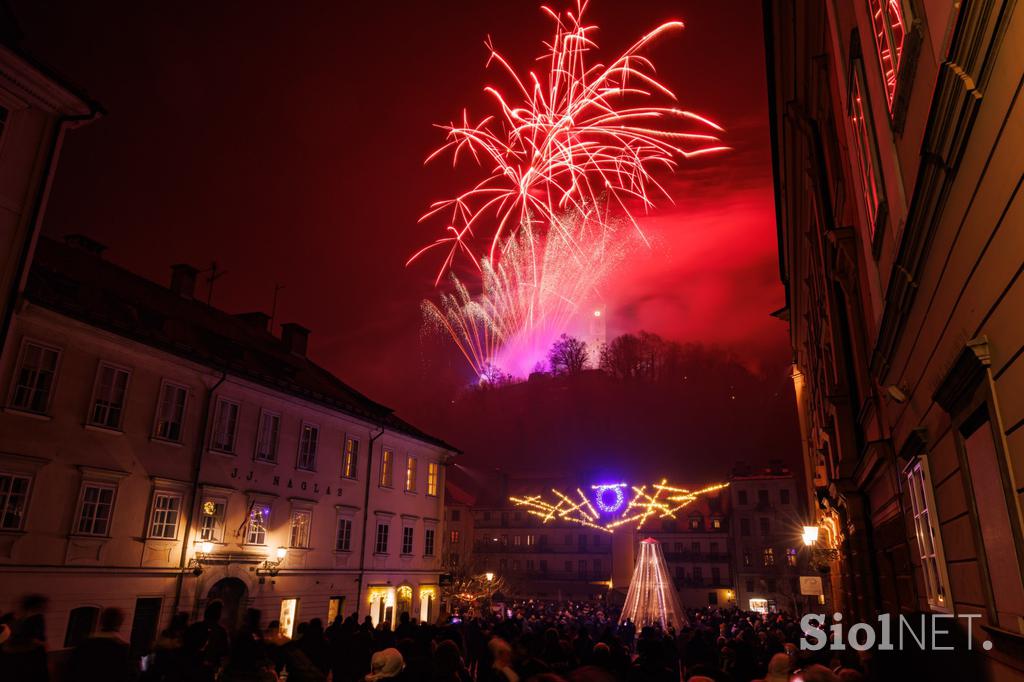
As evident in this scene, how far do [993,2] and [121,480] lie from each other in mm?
22044

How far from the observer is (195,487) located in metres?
21.5

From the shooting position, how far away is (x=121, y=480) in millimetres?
19188

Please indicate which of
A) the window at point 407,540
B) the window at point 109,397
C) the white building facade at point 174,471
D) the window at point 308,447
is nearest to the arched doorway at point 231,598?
the white building facade at point 174,471

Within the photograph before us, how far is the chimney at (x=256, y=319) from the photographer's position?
33.6 m

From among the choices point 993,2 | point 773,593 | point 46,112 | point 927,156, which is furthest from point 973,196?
point 773,593

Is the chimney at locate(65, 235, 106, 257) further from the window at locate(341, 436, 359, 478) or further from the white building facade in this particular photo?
the window at locate(341, 436, 359, 478)

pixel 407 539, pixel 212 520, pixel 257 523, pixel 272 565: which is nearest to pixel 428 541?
pixel 407 539

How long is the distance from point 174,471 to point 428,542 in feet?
54.1

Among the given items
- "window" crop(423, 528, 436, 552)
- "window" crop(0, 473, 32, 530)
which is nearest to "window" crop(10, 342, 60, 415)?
"window" crop(0, 473, 32, 530)

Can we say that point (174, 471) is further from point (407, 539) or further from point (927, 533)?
point (927, 533)

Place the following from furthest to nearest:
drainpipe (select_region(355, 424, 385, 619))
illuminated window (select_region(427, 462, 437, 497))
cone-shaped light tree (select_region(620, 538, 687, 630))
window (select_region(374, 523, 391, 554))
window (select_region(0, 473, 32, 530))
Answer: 1. illuminated window (select_region(427, 462, 437, 497))
2. window (select_region(374, 523, 391, 554))
3. drainpipe (select_region(355, 424, 385, 619))
4. cone-shaped light tree (select_region(620, 538, 687, 630))
5. window (select_region(0, 473, 32, 530))

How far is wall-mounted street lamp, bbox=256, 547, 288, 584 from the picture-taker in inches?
924

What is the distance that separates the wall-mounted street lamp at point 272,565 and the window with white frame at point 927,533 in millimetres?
21963

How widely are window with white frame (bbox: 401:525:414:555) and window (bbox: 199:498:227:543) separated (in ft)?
37.8
